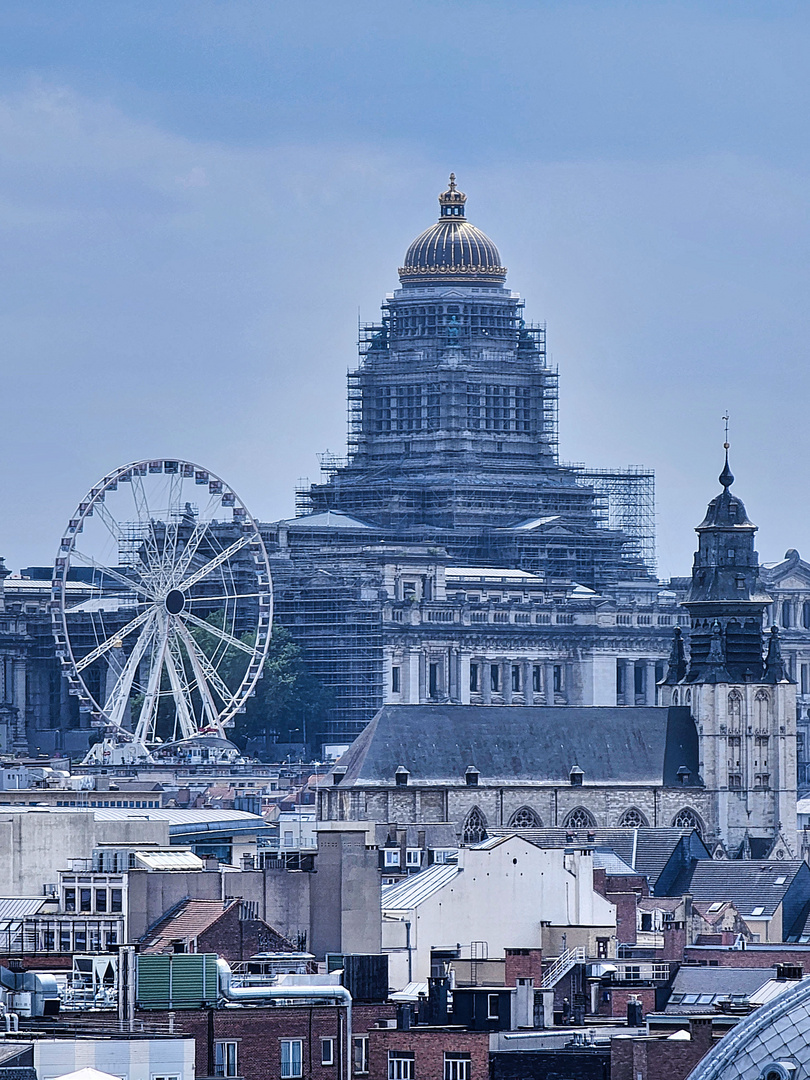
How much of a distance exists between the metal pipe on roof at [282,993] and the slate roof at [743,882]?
74208 millimetres

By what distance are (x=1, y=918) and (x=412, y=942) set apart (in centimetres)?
1255

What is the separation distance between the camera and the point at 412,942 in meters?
113

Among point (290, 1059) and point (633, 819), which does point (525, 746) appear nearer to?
point (633, 819)

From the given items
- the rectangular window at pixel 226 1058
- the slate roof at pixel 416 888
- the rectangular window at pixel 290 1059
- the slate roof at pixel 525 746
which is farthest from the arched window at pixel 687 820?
the rectangular window at pixel 226 1058

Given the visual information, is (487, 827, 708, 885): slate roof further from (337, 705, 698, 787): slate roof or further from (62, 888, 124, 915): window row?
(62, 888, 124, 915): window row

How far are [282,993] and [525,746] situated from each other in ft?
391

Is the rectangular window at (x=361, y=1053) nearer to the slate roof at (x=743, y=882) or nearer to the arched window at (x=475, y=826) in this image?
the slate roof at (x=743, y=882)

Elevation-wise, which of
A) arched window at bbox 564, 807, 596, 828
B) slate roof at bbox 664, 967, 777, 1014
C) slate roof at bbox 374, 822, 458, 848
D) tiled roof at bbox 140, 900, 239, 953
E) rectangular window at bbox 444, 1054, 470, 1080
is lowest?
rectangular window at bbox 444, 1054, 470, 1080

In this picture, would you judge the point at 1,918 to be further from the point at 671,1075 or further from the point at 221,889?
the point at 671,1075

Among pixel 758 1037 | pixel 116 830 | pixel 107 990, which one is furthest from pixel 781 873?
pixel 758 1037

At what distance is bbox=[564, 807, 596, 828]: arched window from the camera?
192875 mm

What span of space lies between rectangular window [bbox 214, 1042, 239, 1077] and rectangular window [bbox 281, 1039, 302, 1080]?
951 mm

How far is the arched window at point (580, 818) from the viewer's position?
193 metres

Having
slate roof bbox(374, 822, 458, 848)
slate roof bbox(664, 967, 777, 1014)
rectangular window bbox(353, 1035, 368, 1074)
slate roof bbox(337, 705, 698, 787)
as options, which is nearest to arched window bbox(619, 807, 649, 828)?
slate roof bbox(337, 705, 698, 787)
